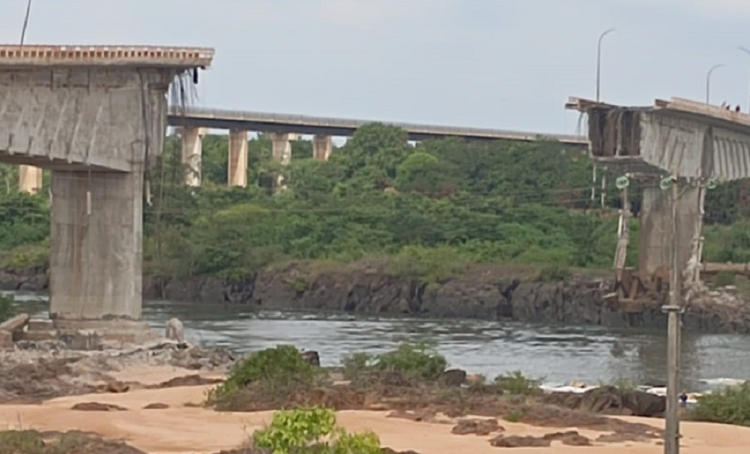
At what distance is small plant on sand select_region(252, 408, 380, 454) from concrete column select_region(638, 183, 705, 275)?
47428 millimetres

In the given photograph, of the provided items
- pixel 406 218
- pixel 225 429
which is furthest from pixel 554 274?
pixel 225 429

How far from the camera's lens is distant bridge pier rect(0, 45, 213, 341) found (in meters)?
44.5

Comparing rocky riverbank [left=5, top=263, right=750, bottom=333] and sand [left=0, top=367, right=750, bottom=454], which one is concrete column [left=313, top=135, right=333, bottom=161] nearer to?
rocky riverbank [left=5, top=263, right=750, bottom=333]

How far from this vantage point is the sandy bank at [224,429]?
87.3ft

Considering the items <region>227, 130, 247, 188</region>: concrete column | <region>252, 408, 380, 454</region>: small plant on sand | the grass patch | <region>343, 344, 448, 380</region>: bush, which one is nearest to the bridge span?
<region>227, 130, 247, 188</region>: concrete column

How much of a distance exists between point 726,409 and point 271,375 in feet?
26.5

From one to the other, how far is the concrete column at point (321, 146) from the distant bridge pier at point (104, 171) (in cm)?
8209

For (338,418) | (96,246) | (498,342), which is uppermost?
(96,246)

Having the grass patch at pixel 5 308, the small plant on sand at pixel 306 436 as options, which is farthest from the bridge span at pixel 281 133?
the small plant on sand at pixel 306 436

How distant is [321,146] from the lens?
130 m

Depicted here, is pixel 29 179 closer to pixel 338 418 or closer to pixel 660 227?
pixel 660 227

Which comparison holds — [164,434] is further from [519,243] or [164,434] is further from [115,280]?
[519,243]

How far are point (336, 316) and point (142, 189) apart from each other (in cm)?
3544

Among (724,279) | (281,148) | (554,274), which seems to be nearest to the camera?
(724,279)
